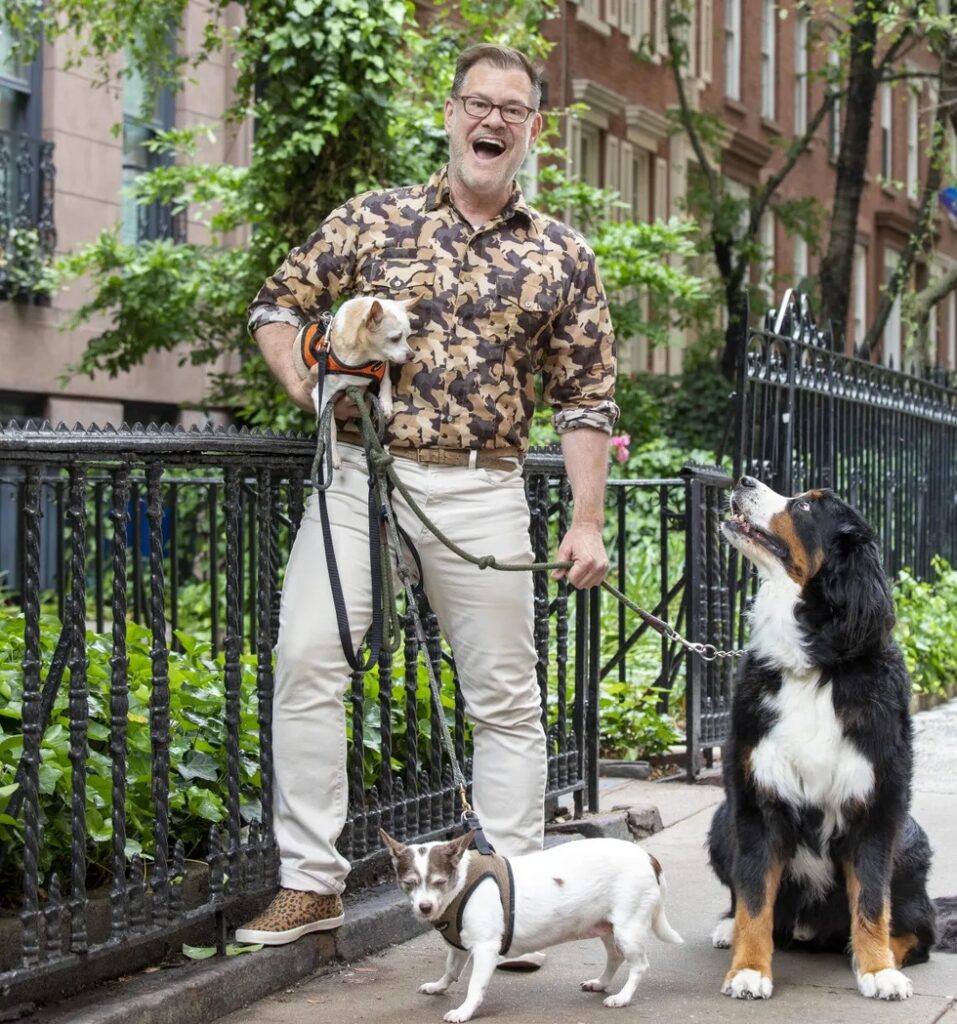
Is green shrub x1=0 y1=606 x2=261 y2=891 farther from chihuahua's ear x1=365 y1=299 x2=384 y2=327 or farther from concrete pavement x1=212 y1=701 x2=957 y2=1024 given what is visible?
chihuahua's ear x1=365 y1=299 x2=384 y2=327

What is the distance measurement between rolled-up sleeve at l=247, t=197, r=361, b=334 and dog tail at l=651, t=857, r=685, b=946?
1744mm

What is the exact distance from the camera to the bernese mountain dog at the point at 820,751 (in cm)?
462

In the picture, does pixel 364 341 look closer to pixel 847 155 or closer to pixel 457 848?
pixel 457 848

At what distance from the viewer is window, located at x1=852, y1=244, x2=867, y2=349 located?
34781 millimetres

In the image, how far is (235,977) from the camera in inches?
178

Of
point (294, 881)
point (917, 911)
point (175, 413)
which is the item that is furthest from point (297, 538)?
point (175, 413)

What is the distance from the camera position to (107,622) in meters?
13.0

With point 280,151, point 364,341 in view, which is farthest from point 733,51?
point 364,341

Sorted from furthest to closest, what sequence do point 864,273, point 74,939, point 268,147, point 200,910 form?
point 864,273 < point 268,147 < point 200,910 < point 74,939

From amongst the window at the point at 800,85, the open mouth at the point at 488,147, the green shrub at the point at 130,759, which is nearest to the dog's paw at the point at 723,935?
the green shrub at the point at 130,759

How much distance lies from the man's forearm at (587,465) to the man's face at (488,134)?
2.32ft

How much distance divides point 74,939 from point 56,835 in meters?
0.34

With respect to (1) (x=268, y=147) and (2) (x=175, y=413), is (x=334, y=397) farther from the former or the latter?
(2) (x=175, y=413)

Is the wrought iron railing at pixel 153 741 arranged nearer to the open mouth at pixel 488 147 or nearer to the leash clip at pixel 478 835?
the leash clip at pixel 478 835
